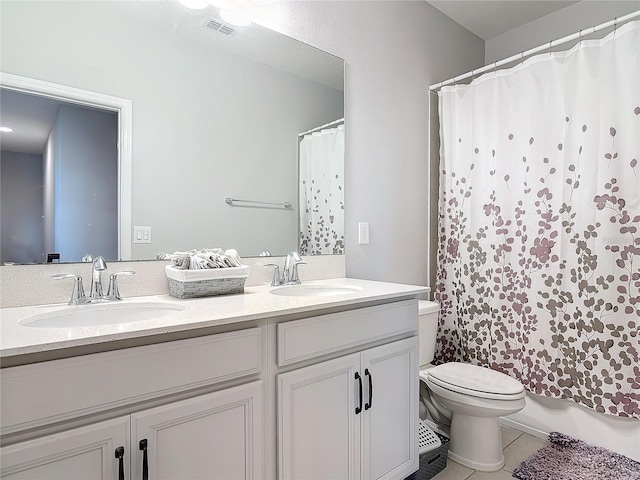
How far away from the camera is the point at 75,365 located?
85cm

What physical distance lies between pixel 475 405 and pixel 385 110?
1607mm

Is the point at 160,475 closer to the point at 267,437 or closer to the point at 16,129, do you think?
the point at 267,437

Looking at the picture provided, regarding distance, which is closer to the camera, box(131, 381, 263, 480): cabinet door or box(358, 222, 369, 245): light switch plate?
box(131, 381, 263, 480): cabinet door

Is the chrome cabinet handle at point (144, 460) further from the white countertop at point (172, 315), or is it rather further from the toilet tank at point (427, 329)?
the toilet tank at point (427, 329)

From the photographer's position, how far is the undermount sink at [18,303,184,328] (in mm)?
1090

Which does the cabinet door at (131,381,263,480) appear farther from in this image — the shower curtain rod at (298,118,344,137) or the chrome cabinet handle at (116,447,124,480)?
the shower curtain rod at (298,118,344,137)

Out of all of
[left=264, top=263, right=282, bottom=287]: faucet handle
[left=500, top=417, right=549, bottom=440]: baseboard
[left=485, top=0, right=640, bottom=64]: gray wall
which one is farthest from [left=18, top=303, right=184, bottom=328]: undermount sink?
[left=485, top=0, right=640, bottom=64]: gray wall

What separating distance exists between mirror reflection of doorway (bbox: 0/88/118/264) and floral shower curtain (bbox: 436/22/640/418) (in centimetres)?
191

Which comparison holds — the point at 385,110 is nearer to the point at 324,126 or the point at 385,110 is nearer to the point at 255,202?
the point at 324,126

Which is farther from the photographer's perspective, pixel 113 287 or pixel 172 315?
pixel 113 287

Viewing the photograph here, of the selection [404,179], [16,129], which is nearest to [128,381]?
[16,129]

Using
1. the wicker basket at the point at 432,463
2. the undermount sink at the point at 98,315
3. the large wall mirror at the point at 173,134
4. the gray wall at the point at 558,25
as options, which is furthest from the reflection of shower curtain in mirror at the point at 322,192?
the gray wall at the point at 558,25

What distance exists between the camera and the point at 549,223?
2.00m

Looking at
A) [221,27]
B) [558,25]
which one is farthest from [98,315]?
[558,25]
